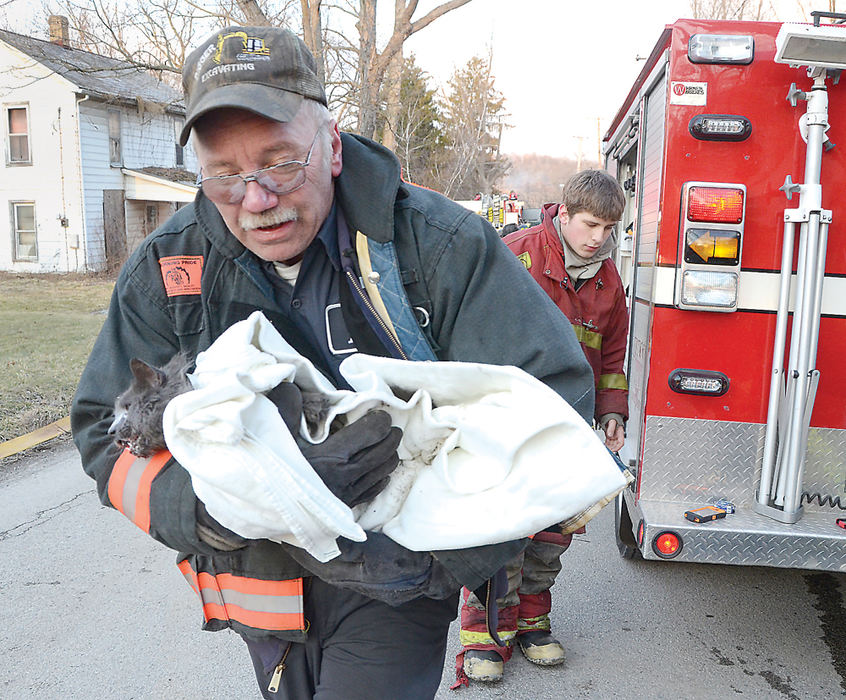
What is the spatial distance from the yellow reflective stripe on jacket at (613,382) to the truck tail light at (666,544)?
2.46 ft

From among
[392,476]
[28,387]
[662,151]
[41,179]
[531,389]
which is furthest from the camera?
[41,179]

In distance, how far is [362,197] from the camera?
1828 mm

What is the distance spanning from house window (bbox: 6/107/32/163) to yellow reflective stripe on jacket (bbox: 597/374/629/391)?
2393cm

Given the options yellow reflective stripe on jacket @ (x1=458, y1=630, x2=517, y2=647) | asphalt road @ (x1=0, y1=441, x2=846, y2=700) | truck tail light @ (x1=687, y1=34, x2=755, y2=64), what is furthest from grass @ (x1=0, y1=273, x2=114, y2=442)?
truck tail light @ (x1=687, y1=34, x2=755, y2=64)

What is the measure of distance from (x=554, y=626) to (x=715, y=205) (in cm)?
211

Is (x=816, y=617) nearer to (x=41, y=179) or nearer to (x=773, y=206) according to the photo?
(x=773, y=206)

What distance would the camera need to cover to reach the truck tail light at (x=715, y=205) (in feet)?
10.7

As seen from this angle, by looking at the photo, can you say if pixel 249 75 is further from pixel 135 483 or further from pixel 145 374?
pixel 135 483

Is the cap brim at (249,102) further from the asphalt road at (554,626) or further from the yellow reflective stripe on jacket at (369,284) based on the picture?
the asphalt road at (554,626)

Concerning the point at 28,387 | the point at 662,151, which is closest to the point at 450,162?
the point at 28,387

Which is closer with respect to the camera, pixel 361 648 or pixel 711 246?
pixel 361 648

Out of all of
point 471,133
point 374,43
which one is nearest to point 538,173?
point 471,133

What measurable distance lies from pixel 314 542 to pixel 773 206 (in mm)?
2650

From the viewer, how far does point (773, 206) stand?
10.8 feet
